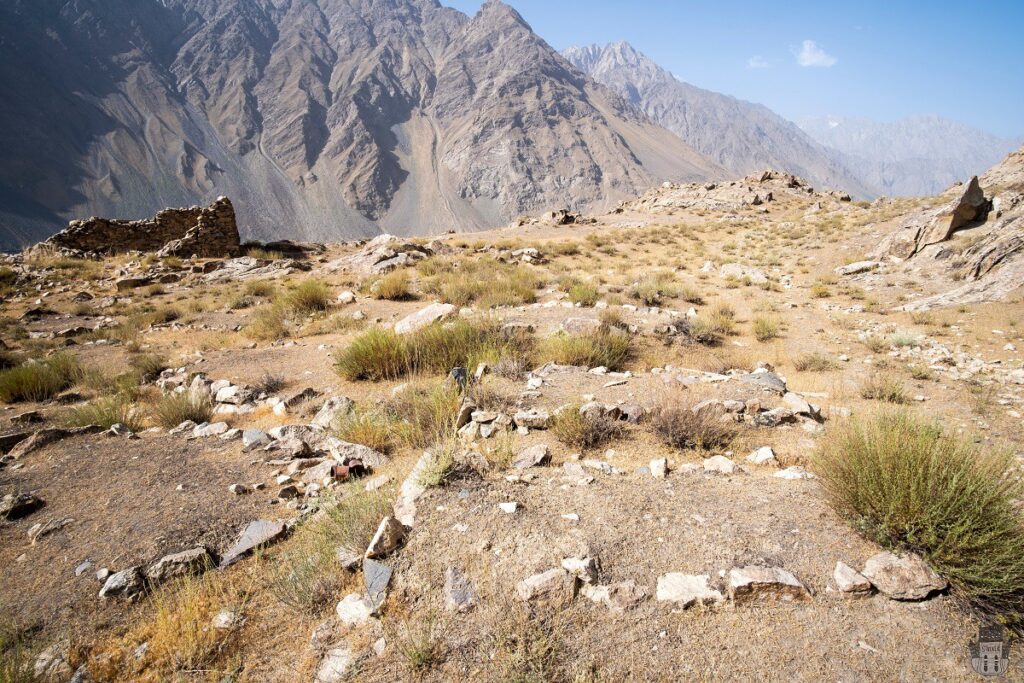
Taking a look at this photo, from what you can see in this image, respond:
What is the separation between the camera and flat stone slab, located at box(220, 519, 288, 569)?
103 inches

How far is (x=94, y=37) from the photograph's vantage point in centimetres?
9600

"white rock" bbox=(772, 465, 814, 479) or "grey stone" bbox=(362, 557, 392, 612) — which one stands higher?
"white rock" bbox=(772, 465, 814, 479)

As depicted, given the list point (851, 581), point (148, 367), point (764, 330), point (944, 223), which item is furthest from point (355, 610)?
point (944, 223)

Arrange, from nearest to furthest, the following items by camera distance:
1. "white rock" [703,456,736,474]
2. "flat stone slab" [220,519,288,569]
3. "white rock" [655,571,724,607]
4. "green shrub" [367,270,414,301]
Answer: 1. "white rock" [655,571,724,607]
2. "flat stone slab" [220,519,288,569]
3. "white rock" [703,456,736,474]
4. "green shrub" [367,270,414,301]

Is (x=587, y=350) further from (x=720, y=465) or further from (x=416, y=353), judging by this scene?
(x=720, y=465)

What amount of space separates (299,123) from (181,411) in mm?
120930

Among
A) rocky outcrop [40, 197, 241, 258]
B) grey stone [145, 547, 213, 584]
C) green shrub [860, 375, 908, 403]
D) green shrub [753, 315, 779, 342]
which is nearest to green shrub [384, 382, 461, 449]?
grey stone [145, 547, 213, 584]

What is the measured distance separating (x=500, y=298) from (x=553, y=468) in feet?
21.8

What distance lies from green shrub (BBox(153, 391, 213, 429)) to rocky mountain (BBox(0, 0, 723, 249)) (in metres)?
74.5

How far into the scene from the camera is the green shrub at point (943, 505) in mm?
1937

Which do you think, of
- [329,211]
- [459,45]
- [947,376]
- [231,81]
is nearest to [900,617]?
[947,376]

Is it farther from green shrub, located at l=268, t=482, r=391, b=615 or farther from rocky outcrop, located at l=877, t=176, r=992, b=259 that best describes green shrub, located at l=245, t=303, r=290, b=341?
rocky outcrop, located at l=877, t=176, r=992, b=259

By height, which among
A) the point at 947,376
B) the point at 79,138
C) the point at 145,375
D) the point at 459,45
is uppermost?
the point at 459,45

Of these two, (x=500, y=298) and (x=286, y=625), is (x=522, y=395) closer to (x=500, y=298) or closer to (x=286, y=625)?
(x=286, y=625)
